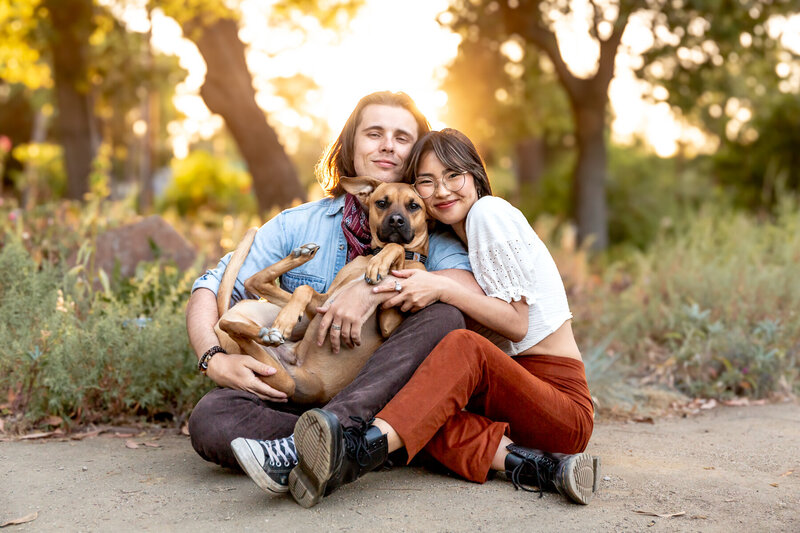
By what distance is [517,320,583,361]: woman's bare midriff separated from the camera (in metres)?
3.26

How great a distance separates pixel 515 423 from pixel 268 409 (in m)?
1.04

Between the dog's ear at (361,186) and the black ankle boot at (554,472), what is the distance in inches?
56.6

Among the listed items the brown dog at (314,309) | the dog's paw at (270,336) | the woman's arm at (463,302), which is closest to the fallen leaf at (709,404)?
the woman's arm at (463,302)

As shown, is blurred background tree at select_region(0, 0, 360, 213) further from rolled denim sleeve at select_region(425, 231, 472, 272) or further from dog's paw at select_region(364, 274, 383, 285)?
dog's paw at select_region(364, 274, 383, 285)

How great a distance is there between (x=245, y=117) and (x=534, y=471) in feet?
22.4

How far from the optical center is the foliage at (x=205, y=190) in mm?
15047

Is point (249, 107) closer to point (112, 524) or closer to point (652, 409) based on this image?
point (652, 409)

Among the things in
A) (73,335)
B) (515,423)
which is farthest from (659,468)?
(73,335)

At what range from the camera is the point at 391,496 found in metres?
2.79

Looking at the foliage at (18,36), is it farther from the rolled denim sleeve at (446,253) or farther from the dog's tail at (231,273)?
the rolled denim sleeve at (446,253)

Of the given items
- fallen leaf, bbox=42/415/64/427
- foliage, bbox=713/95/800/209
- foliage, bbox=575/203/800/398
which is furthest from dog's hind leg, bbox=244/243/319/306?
foliage, bbox=713/95/800/209

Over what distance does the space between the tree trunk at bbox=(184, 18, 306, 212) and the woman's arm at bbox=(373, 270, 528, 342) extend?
18.9ft

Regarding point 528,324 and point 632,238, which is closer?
point 528,324

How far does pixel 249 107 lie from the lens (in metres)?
8.74
